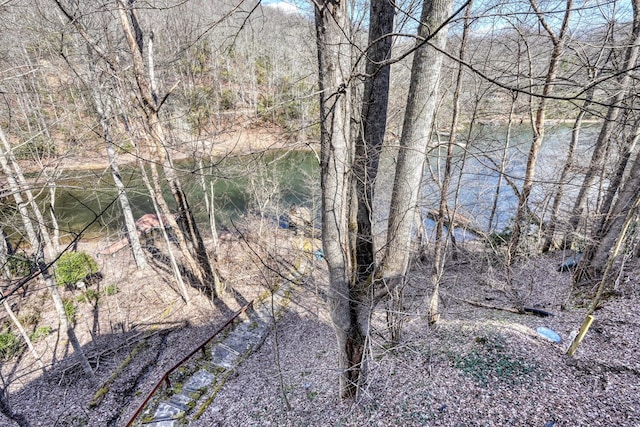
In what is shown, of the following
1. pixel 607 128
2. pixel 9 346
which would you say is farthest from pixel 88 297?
pixel 607 128

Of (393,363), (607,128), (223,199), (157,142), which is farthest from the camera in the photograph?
(223,199)

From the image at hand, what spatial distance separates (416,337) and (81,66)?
11.2 metres

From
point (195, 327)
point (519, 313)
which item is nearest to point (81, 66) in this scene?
point (195, 327)

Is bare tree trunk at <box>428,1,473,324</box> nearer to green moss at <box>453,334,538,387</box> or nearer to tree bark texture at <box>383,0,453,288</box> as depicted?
green moss at <box>453,334,538,387</box>

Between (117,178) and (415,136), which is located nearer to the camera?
(415,136)

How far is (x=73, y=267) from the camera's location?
27.4 ft

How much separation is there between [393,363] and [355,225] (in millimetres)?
3168

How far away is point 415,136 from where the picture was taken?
2.65 m

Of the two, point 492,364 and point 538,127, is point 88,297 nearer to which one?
point 492,364

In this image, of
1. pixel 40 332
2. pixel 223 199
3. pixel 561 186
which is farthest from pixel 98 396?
pixel 223 199

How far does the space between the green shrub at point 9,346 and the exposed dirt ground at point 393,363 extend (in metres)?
0.22

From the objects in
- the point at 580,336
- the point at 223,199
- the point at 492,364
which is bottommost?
the point at 223,199

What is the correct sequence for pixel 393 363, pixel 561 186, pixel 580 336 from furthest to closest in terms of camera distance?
pixel 561 186 → pixel 393 363 → pixel 580 336

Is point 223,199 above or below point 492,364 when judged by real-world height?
below
